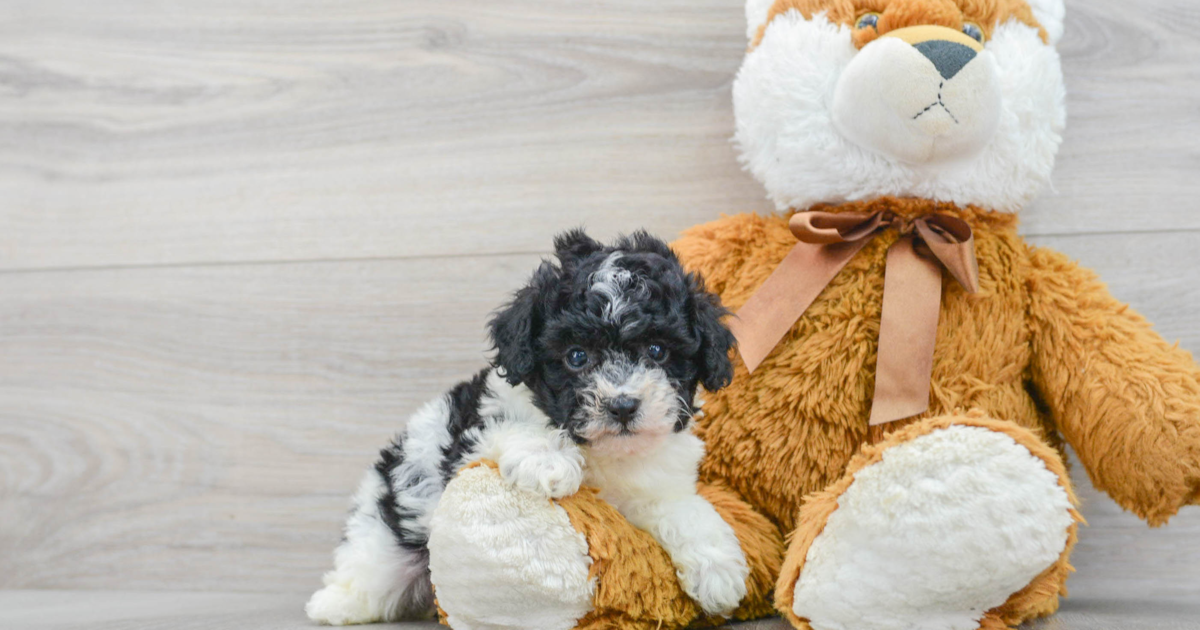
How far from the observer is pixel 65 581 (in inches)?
67.3

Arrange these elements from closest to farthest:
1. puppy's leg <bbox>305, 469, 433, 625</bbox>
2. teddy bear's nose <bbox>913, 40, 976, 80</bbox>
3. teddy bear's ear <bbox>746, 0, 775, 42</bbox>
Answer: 1. teddy bear's nose <bbox>913, 40, 976, 80</bbox>
2. puppy's leg <bbox>305, 469, 433, 625</bbox>
3. teddy bear's ear <bbox>746, 0, 775, 42</bbox>

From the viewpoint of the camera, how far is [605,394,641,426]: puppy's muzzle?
36.2 inches

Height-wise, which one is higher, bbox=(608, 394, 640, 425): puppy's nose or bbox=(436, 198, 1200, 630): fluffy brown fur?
bbox=(608, 394, 640, 425): puppy's nose

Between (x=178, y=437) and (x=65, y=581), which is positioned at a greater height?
(x=178, y=437)

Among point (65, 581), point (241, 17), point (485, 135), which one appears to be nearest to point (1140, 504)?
point (485, 135)

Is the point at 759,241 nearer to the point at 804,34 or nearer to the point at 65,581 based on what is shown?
the point at 804,34

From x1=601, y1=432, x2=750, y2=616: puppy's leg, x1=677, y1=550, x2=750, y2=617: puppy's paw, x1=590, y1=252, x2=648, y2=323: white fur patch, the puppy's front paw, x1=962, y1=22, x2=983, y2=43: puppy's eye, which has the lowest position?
x1=677, y1=550, x2=750, y2=617: puppy's paw

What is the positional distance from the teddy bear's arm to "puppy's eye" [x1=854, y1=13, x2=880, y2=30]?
0.39 m

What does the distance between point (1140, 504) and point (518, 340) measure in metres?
0.80

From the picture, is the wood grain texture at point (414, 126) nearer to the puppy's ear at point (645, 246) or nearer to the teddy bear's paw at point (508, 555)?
the puppy's ear at point (645, 246)

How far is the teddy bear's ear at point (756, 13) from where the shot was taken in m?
1.34

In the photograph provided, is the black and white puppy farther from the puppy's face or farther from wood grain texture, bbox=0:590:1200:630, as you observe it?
wood grain texture, bbox=0:590:1200:630

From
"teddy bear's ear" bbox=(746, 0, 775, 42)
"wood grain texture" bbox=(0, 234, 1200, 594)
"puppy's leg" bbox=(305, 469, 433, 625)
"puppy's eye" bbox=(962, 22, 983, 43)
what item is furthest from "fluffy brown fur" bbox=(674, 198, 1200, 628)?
"wood grain texture" bbox=(0, 234, 1200, 594)

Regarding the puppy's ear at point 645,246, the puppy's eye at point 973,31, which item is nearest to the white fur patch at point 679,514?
the puppy's ear at point 645,246
